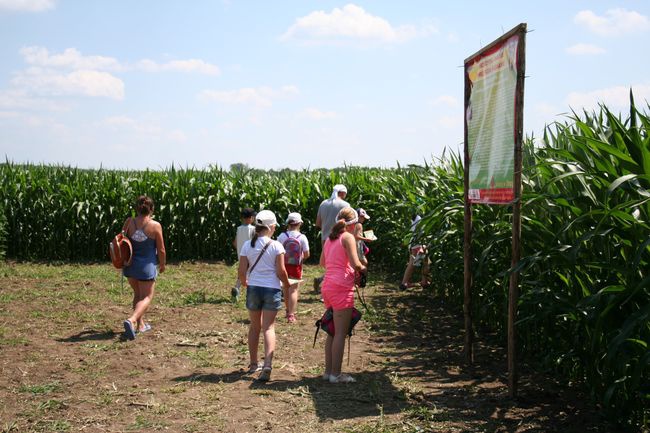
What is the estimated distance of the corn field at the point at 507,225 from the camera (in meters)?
4.68

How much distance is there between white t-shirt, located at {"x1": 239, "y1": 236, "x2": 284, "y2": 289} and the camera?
7.26 metres

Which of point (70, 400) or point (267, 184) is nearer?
point (70, 400)

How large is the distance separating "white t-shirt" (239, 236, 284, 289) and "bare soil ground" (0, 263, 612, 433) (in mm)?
1047

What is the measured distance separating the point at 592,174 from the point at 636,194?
37 centimetres

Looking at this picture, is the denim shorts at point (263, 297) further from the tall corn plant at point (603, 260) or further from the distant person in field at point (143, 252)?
the tall corn plant at point (603, 260)

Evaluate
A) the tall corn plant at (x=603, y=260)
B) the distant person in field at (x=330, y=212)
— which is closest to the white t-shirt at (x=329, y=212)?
the distant person in field at (x=330, y=212)

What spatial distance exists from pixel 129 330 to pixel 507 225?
202 inches

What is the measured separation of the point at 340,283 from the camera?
273 inches

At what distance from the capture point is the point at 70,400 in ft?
21.3

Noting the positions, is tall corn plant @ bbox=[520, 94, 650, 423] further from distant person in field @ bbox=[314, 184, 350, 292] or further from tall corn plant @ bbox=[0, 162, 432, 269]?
tall corn plant @ bbox=[0, 162, 432, 269]

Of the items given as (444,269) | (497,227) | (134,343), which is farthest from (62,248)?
(497,227)

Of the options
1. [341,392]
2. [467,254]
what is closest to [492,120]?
[467,254]

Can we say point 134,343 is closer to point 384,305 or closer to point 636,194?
point 384,305

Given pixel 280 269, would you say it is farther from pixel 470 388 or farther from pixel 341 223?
pixel 470 388
